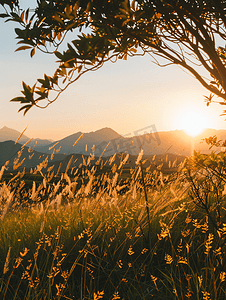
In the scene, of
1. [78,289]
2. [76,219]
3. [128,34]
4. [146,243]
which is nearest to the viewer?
[78,289]

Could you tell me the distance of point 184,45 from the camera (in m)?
3.04

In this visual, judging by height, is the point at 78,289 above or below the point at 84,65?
below

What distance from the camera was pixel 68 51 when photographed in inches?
79.7

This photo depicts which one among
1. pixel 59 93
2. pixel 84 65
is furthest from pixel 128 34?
pixel 59 93

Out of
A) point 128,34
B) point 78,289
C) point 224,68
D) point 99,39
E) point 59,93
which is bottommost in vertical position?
point 78,289

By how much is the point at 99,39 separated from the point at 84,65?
0.28 m

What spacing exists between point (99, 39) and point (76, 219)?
6.44 feet

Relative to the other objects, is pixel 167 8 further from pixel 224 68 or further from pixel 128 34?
pixel 224 68

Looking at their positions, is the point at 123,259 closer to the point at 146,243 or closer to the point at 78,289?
the point at 146,243

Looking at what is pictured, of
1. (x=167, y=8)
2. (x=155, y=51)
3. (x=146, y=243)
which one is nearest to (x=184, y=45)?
(x=155, y=51)

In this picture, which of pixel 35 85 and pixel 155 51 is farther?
pixel 155 51

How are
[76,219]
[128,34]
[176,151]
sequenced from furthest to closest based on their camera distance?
[176,151]
[76,219]
[128,34]

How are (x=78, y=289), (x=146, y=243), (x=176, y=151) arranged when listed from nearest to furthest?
(x=78, y=289) → (x=146, y=243) → (x=176, y=151)

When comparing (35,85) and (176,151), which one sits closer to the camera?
(35,85)
